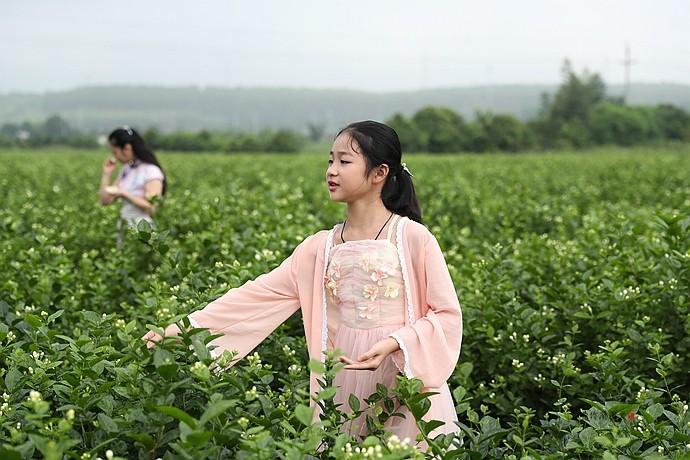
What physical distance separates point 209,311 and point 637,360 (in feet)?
6.39

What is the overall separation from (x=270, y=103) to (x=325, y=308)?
4534 inches

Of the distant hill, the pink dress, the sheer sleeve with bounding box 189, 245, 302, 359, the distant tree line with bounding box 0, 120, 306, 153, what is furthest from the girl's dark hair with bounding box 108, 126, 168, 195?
the distant hill

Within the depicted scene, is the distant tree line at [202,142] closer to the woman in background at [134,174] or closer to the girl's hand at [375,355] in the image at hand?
the woman in background at [134,174]

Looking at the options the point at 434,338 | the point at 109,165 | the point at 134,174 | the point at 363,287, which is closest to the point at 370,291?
the point at 363,287

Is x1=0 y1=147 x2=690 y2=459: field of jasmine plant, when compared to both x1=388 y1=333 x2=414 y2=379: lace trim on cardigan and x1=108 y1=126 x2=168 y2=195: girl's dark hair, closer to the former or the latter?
x1=388 y1=333 x2=414 y2=379: lace trim on cardigan

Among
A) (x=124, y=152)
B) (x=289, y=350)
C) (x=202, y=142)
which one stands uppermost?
(x=124, y=152)

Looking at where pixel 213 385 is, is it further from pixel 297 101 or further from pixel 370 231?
pixel 297 101

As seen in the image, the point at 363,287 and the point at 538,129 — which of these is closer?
the point at 363,287

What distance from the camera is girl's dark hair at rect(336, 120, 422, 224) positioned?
2910 mm

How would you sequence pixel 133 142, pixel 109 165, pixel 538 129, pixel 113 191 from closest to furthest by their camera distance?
pixel 113 191 → pixel 133 142 → pixel 109 165 → pixel 538 129

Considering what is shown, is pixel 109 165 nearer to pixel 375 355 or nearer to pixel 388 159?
→ pixel 388 159

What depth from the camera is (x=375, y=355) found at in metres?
2.64

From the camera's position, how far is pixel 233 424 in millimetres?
2145

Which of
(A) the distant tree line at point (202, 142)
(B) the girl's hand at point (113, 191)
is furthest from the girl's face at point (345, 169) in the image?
(A) the distant tree line at point (202, 142)
